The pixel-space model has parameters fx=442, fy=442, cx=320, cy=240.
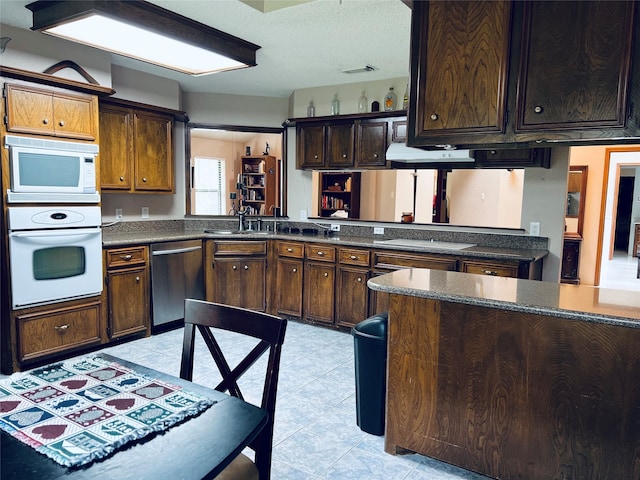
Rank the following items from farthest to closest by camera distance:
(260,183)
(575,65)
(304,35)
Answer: (260,183) < (304,35) < (575,65)

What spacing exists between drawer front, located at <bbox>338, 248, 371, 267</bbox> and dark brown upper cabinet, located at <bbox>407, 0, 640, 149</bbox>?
2058 millimetres

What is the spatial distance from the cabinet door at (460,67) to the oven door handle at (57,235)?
2718mm

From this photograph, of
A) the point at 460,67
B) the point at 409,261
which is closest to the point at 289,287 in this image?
the point at 409,261

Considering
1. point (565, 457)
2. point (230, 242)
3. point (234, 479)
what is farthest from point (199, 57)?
point (565, 457)

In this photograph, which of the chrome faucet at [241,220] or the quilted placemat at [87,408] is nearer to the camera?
the quilted placemat at [87,408]

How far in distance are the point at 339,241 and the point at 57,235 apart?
2368 mm

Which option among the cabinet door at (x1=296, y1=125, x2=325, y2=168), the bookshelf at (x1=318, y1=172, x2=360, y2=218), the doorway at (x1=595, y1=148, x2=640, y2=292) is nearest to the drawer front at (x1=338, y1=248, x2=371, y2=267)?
the bookshelf at (x1=318, y1=172, x2=360, y2=218)

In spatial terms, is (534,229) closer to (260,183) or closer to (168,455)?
(260,183)

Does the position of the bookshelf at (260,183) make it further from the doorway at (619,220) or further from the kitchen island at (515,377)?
the doorway at (619,220)

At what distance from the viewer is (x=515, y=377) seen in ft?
6.44

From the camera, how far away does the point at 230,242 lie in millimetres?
4621

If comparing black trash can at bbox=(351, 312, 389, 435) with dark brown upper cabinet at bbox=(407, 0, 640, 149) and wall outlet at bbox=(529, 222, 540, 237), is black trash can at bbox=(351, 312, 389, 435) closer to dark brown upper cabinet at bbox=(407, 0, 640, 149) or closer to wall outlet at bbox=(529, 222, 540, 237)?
dark brown upper cabinet at bbox=(407, 0, 640, 149)

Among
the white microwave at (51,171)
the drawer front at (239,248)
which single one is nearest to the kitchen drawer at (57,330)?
the white microwave at (51,171)

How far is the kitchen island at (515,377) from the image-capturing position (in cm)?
178
